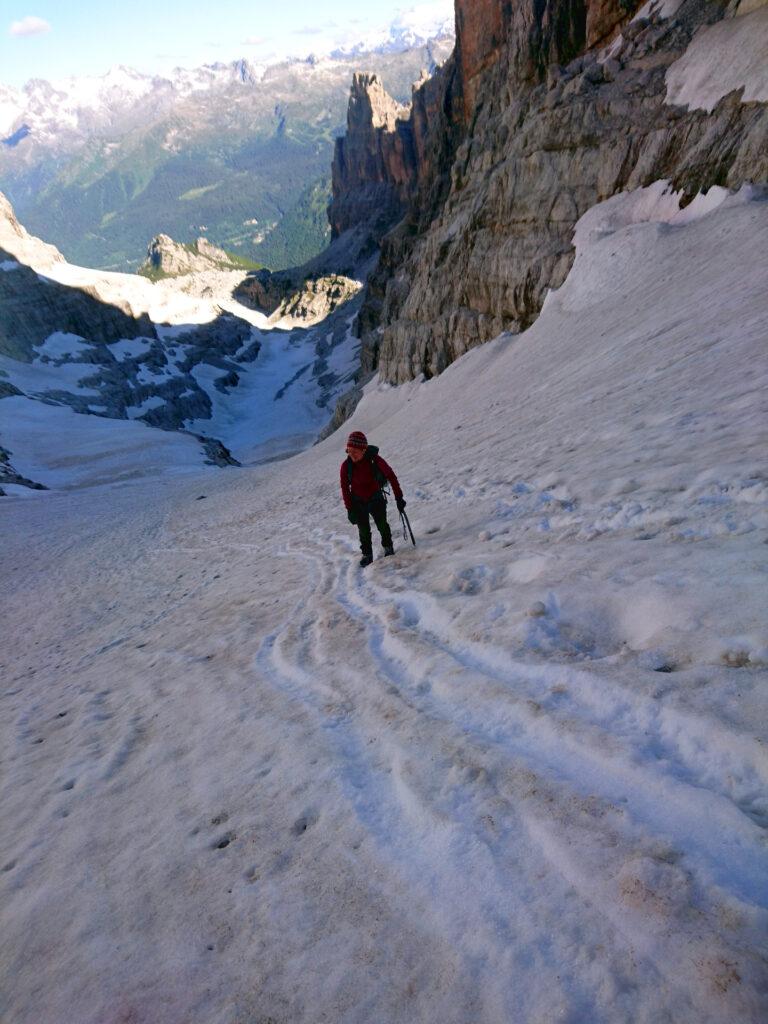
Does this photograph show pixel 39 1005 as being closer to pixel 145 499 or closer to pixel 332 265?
pixel 145 499

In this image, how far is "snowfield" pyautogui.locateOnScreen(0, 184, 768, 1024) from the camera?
2.13 m

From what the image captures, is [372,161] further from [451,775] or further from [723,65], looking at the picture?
[451,775]

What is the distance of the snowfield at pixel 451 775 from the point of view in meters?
2.13

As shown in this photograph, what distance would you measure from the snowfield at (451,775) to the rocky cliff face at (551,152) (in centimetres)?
1731

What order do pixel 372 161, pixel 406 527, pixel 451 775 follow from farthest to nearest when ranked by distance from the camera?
pixel 372 161
pixel 406 527
pixel 451 775

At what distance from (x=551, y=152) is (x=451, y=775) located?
31.6 meters

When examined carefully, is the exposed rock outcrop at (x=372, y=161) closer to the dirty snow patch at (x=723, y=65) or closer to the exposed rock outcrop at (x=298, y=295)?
the exposed rock outcrop at (x=298, y=295)

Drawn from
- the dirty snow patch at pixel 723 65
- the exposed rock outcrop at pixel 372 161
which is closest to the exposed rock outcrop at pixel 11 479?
the dirty snow patch at pixel 723 65

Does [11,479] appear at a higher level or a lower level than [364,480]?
higher

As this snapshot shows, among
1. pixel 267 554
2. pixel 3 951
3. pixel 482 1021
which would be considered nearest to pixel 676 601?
pixel 482 1021

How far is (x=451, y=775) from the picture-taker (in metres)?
3.12

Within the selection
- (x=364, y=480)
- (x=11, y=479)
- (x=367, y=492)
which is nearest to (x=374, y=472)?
(x=364, y=480)

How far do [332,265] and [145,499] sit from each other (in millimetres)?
128820

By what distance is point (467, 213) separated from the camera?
3397 cm
